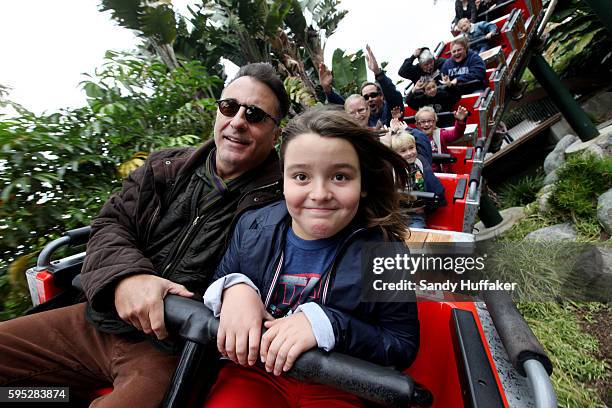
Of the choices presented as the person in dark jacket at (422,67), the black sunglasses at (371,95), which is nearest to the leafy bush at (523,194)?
the person in dark jacket at (422,67)

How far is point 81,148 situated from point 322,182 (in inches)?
80.6

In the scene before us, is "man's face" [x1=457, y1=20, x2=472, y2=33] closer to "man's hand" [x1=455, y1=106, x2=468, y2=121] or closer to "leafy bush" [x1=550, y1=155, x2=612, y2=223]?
"man's hand" [x1=455, y1=106, x2=468, y2=121]

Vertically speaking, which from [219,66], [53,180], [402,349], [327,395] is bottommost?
[327,395]

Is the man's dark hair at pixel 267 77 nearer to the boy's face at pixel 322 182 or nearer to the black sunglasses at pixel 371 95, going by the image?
the boy's face at pixel 322 182

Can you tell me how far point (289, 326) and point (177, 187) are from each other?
792 mm

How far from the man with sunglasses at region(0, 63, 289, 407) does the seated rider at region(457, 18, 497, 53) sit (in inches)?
238

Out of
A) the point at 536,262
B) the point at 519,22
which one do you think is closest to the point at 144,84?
the point at 536,262

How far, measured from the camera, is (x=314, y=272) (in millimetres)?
938

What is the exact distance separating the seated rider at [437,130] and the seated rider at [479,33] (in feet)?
9.58

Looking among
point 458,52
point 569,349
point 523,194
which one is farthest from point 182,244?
point 523,194

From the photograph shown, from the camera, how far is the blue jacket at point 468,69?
4613mm

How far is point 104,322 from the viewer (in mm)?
1090

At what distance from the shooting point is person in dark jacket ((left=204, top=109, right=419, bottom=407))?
0.71 metres

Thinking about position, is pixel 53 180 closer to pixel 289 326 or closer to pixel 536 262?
pixel 289 326
